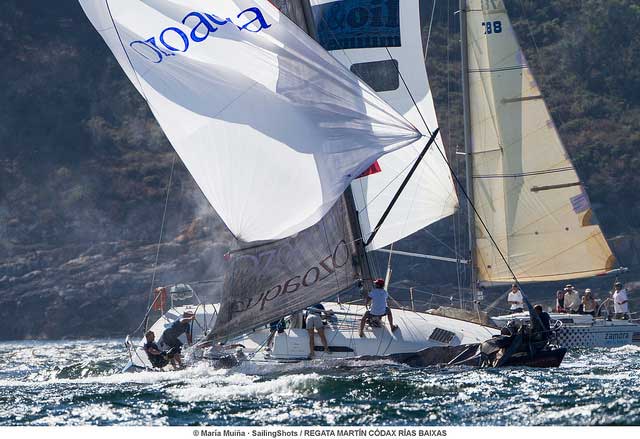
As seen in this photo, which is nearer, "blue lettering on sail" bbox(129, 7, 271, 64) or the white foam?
the white foam

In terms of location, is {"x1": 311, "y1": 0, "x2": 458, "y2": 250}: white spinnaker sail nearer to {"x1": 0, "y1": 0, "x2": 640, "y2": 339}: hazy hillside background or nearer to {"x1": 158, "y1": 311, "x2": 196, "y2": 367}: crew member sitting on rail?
{"x1": 158, "y1": 311, "x2": 196, "y2": 367}: crew member sitting on rail

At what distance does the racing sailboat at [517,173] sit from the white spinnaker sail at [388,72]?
10.9ft

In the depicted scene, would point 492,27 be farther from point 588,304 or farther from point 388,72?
point 588,304

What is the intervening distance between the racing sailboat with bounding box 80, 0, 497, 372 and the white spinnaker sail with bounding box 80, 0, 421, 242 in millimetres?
17

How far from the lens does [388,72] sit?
92.4 feet

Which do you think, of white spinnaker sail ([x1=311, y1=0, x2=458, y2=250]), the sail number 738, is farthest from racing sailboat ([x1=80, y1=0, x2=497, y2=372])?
the sail number 738

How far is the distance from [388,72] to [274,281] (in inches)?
290

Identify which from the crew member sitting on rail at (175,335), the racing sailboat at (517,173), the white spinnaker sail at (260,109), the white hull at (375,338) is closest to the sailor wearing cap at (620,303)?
the racing sailboat at (517,173)

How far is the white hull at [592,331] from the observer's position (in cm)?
2892

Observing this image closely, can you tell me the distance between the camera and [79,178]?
57281 mm

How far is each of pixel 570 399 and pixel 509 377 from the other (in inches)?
105

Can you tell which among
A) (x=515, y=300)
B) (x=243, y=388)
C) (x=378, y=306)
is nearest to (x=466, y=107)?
(x=515, y=300)

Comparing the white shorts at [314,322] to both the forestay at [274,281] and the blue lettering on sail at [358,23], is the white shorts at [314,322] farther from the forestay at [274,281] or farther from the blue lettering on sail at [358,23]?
the blue lettering on sail at [358,23]

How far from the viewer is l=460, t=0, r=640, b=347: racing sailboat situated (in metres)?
30.8
